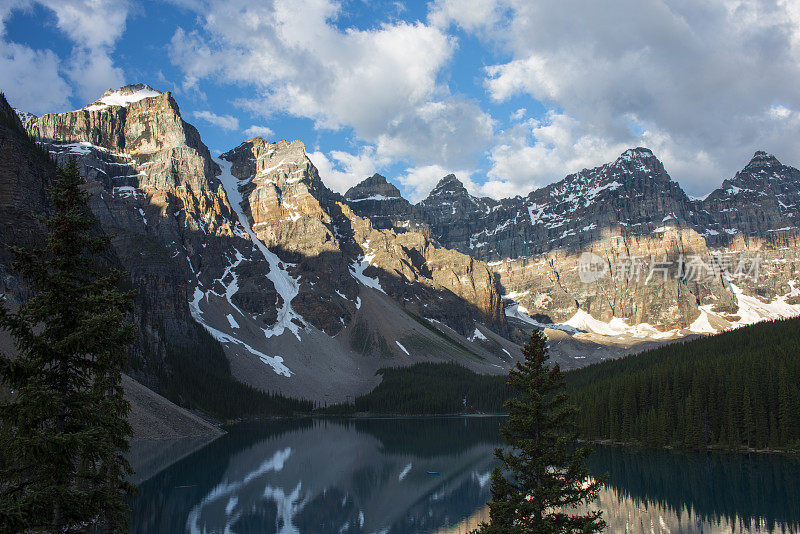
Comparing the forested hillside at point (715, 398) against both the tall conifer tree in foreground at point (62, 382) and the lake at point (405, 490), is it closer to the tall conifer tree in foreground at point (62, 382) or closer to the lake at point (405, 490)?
the lake at point (405, 490)

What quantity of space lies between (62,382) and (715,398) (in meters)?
96.7

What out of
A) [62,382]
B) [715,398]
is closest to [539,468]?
[62,382]

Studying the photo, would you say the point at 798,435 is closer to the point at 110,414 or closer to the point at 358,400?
the point at 110,414

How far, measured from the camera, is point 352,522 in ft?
177

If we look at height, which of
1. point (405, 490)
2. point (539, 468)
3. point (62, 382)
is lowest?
point (405, 490)

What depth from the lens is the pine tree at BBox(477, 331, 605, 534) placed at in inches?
826

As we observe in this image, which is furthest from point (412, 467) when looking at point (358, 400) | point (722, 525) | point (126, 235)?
point (126, 235)

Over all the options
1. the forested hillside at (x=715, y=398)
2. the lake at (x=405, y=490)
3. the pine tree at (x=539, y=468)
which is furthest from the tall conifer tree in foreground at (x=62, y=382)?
the forested hillside at (x=715, y=398)

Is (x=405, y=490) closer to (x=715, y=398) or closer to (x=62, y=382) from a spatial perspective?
(x=715, y=398)

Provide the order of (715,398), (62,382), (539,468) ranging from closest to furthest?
(62,382)
(539,468)
(715,398)

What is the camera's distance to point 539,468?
70.4ft

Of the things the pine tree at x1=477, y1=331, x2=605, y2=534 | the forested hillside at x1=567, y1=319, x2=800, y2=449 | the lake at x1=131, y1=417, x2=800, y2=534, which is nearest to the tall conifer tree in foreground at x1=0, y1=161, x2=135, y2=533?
the pine tree at x1=477, y1=331, x2=605, y2=534

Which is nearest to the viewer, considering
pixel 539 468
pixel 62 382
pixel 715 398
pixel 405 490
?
pixel 62 382

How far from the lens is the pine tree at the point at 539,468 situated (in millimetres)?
20969
